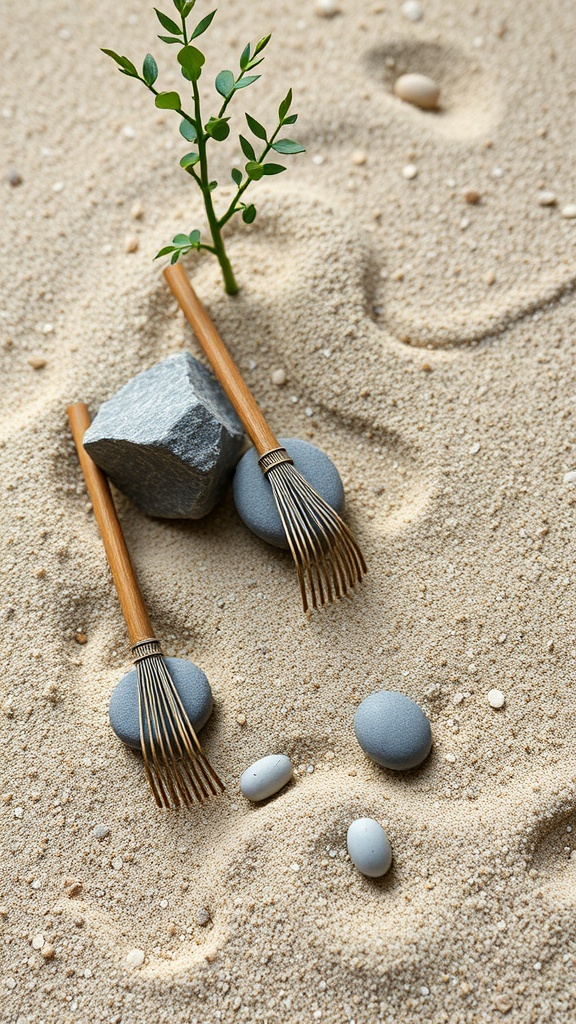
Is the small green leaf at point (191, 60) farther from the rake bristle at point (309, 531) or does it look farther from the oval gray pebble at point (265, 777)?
the oval gray pebble at point (265, 777)

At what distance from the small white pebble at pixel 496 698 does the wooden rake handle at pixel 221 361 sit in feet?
1.63

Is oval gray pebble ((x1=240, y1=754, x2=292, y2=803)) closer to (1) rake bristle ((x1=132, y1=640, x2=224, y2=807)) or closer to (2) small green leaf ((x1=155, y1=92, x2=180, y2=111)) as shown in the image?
(1) rake bristle ((x1=132, y1=640, x2=224, y2=807))

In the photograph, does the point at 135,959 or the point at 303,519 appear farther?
the point at 303,519

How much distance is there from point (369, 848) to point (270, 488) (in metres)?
0.54

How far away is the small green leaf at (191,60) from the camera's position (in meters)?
1.17

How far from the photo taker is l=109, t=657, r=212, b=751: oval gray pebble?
1.25m

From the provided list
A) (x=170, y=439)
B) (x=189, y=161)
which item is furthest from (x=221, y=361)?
(x=189, y=161)

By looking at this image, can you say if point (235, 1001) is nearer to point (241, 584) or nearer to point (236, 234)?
point (241, 584)

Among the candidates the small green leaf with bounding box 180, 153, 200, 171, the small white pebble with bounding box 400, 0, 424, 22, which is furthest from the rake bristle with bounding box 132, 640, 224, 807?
the small white pebble with bounding box 400, 0, 424, 22

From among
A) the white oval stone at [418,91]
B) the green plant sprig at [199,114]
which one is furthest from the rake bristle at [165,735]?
the white oval stone at [418,91]

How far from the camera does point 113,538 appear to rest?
136cm

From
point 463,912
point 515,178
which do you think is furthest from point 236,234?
point 463,912

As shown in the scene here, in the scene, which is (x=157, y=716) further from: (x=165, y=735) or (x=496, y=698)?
(x=496, y=698)

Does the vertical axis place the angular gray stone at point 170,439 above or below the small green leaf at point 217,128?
below
